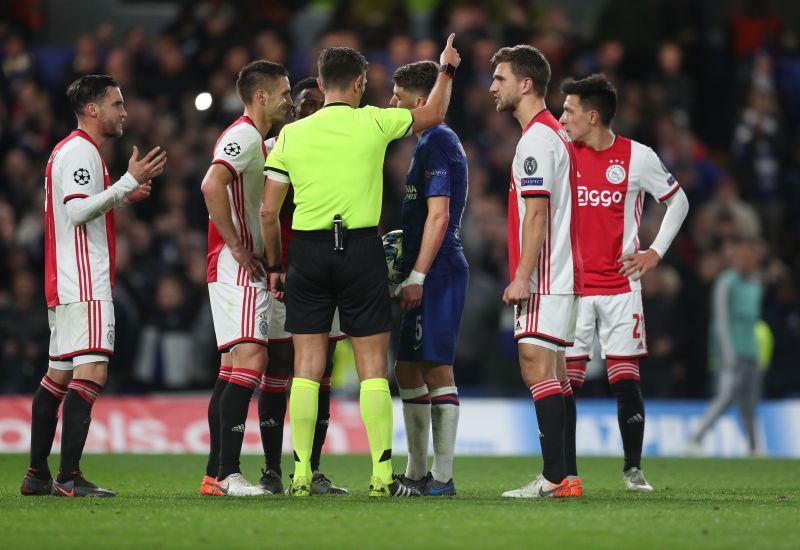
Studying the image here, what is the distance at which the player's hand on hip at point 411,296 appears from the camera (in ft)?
27.8

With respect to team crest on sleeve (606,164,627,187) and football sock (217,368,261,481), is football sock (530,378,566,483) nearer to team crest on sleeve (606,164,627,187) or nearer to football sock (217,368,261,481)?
football sock (217,368,261,481)

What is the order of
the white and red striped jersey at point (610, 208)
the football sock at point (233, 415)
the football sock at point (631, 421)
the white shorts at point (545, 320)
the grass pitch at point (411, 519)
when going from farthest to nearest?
the white and red striped jersey at point (610, 208) → the football sock at point (631, 421) → the football sock at point (233, 415) → the white shorts at point (545, 320) → the grass pitch at point (411, 519)

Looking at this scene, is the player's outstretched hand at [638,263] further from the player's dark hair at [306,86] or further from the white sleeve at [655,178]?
the player's dark hair at [306,86]

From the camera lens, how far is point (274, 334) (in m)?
8.91

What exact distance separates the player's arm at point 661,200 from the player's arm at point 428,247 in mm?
1567

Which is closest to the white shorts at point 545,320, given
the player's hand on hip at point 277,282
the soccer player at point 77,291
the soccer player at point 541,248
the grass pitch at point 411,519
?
the soccer player at point 541,248

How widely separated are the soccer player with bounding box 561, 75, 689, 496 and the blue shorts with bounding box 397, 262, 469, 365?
1.12 m

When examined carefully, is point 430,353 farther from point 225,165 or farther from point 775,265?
point 775,265

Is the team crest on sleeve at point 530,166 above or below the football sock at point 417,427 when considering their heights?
above

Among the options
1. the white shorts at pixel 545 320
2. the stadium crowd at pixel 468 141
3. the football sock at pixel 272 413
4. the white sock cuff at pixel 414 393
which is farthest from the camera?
the stadium crowd at pixel 468 141

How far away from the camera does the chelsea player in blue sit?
28.3 ft

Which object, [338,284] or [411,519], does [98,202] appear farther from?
[411,519]

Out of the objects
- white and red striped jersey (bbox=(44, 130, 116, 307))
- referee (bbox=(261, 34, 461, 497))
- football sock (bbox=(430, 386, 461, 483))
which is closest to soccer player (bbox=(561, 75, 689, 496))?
football sock (bbox=(430, 386, 461, 483))

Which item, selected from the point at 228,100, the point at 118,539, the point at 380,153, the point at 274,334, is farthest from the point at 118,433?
the point at 118,539
